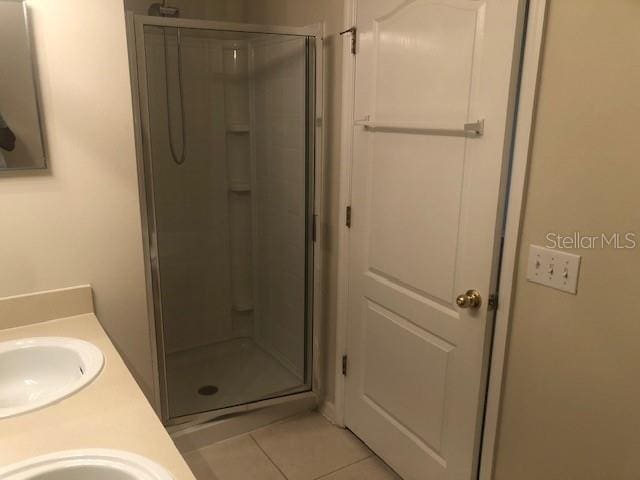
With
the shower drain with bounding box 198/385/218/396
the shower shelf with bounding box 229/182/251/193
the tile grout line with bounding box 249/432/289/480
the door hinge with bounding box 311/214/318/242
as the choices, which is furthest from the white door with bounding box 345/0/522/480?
the shower shelf with bounding box 229/182/251/193

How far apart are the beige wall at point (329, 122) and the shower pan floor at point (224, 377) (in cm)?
34

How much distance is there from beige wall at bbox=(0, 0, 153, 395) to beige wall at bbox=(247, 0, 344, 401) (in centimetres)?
94

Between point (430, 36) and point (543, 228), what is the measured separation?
737 millimetres

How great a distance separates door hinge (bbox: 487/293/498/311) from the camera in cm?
155

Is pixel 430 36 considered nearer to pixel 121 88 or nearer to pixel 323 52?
pixel 323 52

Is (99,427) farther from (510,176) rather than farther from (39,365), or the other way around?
(510,176)

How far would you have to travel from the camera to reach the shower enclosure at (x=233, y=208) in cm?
245

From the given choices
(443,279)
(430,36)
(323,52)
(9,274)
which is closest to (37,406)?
(9,274)

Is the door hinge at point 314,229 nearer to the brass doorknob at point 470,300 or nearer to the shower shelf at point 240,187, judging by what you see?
the shower shelf at point 240,187

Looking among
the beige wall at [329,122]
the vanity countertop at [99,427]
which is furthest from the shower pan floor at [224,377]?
the vanity countertop at [99,427]

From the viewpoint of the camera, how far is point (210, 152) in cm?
292

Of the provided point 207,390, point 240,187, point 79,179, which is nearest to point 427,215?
point 79,179

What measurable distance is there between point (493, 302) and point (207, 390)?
172 centimetres

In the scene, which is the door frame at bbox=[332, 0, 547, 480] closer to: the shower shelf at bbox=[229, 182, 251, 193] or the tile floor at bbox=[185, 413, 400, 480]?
the tile floor at bbox=[185, 413, 400, 480]
